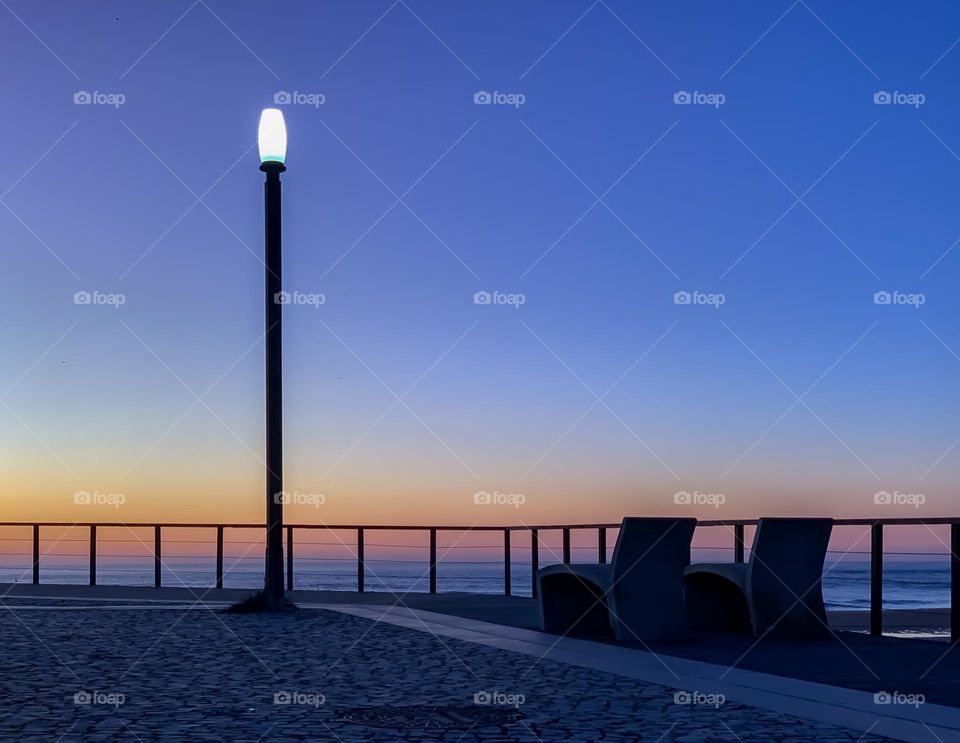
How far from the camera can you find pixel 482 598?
1755 cm

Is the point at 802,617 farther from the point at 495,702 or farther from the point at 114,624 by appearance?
the point at 114,624

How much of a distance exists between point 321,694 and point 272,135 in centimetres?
859

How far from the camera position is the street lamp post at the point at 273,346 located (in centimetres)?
1432

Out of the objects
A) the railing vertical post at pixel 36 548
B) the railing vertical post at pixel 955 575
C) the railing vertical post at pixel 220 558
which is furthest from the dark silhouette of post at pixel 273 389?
the railing vertical post at pixel 36 548

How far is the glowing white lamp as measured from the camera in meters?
14.8

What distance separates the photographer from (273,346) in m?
14.6

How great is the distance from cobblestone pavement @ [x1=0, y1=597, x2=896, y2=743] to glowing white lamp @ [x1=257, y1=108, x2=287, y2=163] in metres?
5.69

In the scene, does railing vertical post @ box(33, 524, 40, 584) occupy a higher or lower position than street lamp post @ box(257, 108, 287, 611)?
lower

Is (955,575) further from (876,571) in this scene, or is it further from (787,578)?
(787,578)

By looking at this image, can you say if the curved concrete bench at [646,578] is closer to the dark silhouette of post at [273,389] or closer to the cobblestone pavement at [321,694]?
the cobblestone pavement at [321,694]

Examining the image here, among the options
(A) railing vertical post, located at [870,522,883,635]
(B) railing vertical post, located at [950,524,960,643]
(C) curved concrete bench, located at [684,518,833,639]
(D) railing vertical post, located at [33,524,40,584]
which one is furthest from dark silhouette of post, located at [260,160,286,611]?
(D) railing vertical post, located at [33,524,40,584]

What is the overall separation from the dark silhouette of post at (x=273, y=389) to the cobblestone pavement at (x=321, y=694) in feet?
7.48

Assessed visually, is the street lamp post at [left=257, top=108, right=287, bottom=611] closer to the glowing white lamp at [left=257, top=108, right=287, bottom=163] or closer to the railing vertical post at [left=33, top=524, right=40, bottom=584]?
the glowing white lamp at [left=257, top=108, right=287, bottom=163]

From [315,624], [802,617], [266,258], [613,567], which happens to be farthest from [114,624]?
[802,617]
